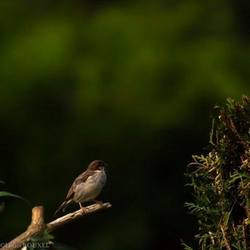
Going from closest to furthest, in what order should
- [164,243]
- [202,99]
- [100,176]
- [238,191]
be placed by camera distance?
[238,191], [100,176], [164,243], [202,99]

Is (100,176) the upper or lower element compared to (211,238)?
lower

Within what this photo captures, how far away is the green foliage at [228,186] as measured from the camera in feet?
6.15

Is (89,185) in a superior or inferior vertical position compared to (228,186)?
inferior

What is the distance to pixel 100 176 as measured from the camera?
3969mm

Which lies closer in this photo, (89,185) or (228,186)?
(228,186)

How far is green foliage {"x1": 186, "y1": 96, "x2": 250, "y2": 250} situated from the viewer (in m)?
1.88

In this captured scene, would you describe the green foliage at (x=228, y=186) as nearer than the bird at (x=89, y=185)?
A: Yes

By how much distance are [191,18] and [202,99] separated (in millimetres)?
734

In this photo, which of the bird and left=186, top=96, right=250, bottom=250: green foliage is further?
the bird

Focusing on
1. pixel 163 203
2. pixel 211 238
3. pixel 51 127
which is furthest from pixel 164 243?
pixel 211 238

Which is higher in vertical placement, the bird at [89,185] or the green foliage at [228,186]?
the green foliage at [228,186]

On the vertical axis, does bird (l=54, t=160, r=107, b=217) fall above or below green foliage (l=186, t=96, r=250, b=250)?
below

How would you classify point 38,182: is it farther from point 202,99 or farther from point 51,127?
point 202,99

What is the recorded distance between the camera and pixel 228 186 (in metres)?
1.92
